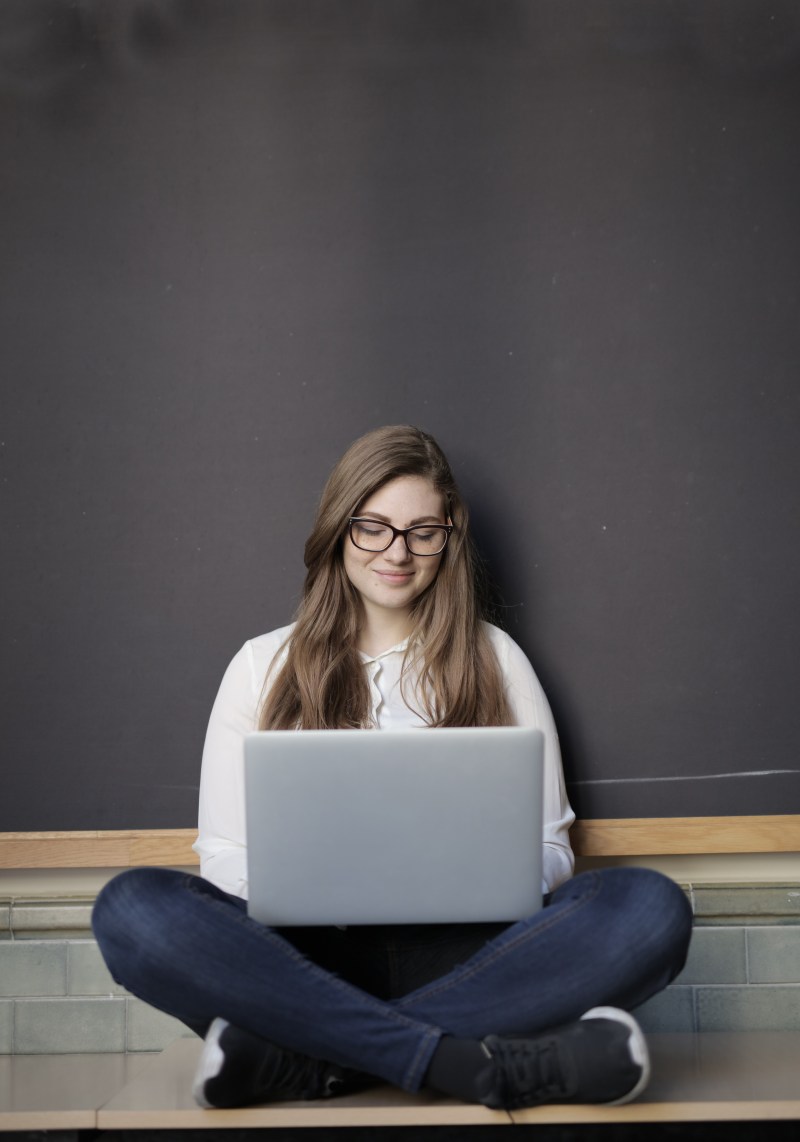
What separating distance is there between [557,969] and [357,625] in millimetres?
817

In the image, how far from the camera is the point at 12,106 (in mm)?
2473

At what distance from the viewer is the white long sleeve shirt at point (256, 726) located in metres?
2.00

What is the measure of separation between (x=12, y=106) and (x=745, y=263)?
160 cm

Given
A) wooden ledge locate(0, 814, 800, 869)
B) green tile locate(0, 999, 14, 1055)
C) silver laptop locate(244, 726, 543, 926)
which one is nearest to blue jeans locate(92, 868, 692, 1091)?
silver laptop locate(244, 726, 543, 926)

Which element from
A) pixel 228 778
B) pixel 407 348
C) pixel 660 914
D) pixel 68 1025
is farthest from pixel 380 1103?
pixel 407 348

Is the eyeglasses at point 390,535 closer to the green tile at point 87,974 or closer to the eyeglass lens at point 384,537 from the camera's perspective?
the eyeglass lens at point 384,537

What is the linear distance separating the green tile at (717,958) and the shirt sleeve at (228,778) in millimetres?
954

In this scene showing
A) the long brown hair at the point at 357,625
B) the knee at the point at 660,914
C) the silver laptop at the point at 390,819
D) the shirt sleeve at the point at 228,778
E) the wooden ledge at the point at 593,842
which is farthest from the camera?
the wooden ledge at the point at 593,842

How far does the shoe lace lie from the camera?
152 cm

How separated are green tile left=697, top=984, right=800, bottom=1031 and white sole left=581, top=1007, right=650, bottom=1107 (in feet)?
2.55

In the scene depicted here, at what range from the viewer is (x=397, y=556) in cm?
213

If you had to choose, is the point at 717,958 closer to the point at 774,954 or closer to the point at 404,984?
the point at 774,954

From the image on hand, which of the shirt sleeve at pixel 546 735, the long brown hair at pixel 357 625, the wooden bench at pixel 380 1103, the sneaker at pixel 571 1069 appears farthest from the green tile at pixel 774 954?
the sneaker at pixel 571 1069

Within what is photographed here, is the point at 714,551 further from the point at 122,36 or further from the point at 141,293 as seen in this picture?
the point at 122,36
